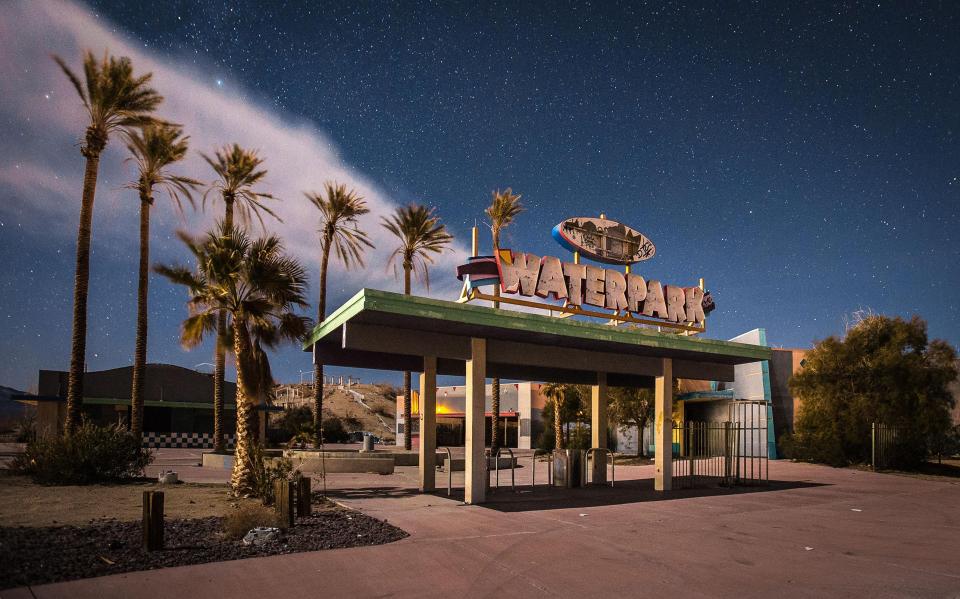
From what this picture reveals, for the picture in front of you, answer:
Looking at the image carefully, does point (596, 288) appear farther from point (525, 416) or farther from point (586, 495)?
point (525, 416)

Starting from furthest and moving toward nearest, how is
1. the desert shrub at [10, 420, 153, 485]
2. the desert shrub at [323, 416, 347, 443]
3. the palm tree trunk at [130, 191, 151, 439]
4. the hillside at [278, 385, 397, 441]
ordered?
the hillside at [278, 385, 397, 441], the desert shrub at [323, 416, 347, 443], the palm tree trunk at [130, 191, 151, 439], the desert shrub at [10, 420, 153, 485]

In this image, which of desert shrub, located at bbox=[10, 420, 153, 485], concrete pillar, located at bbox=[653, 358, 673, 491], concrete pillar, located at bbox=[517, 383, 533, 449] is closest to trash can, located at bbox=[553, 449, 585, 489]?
concrete pillar, located at bbox=[653, 358, 673, 491]

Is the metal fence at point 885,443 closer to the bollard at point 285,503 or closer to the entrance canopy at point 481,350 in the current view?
the entrance canopy at point 481,350

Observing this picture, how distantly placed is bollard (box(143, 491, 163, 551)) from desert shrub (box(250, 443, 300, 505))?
390cm

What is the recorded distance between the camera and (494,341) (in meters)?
15.9

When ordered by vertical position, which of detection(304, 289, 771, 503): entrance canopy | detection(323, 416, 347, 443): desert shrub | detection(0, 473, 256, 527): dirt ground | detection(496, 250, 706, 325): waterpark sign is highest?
detection(496, 250, 706, 325): waterpark sign

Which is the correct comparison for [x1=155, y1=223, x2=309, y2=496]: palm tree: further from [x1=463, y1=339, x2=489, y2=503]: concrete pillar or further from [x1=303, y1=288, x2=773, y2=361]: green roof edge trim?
[x1=463, y1=339, x2=489, y2=503]: concrete pillar

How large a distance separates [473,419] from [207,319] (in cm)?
869

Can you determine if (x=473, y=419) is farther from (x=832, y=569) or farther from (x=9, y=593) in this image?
(x=9, y=593)

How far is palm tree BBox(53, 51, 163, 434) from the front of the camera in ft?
65.4

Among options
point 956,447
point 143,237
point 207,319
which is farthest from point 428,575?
point 956,447

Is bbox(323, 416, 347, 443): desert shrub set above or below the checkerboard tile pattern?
below

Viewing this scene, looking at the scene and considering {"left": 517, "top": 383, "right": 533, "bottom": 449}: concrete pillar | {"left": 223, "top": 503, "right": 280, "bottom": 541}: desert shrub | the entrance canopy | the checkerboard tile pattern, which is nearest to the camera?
{"left": 223, "top": 503, "right": 280, "bottom": 541}: desert shrub

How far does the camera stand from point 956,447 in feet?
128
